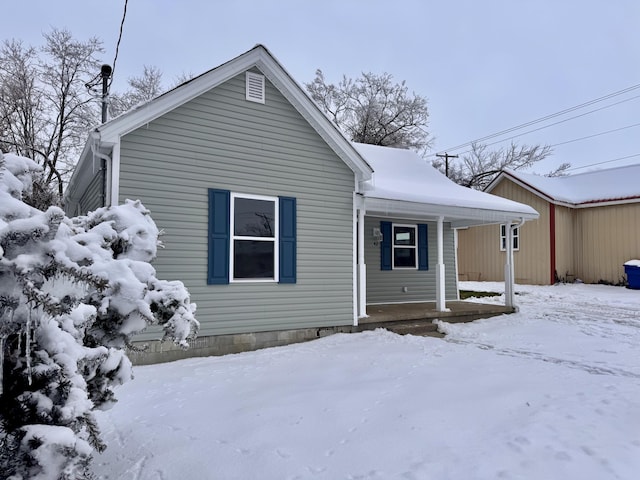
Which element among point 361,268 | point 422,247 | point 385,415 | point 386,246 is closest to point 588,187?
point 422,247

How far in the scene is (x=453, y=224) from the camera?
34.6ft

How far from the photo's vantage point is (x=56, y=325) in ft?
6.03

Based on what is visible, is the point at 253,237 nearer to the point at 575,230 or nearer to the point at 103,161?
the point at 103,161

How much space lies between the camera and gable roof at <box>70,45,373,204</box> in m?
5.28

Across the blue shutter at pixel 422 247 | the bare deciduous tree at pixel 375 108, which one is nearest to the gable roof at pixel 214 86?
the blue shutter at pixel 422 247

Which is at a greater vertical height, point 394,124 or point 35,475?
point 394,124

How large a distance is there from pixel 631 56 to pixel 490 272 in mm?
34484

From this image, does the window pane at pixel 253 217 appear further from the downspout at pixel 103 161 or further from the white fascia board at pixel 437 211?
the white fascia board at pixel 437 211

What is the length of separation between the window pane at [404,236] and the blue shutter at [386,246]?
0.19 m

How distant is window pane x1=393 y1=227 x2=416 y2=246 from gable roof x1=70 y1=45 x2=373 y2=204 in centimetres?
310

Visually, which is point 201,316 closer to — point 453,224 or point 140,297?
point 140,297

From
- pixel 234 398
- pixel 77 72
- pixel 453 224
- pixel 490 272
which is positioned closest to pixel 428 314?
pixel 453 224

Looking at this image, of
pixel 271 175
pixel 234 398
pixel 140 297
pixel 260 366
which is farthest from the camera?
pixel 271 175

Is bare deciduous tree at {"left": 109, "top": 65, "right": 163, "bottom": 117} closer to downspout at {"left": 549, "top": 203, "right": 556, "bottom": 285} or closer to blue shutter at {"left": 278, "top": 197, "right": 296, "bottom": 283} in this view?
blue shutter at {"left": 278, "top": 197, "right": 296, "bottom": 283}
